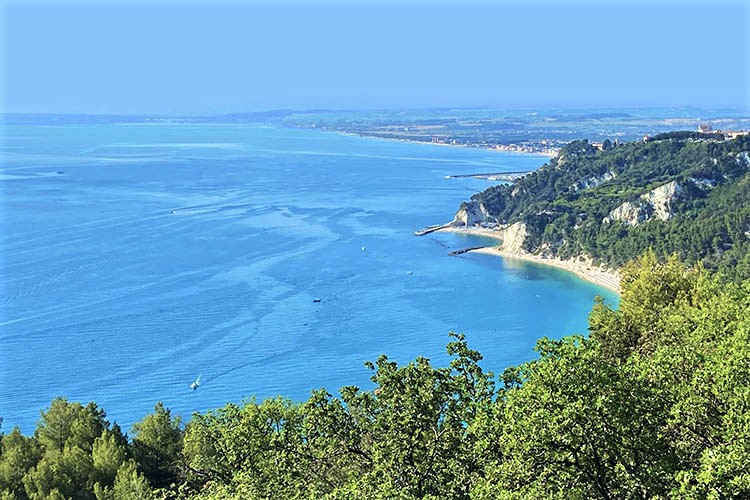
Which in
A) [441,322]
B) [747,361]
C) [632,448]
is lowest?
[441,322]

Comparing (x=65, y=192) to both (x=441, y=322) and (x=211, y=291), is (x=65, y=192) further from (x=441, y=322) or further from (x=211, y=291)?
(x=441, y=322)

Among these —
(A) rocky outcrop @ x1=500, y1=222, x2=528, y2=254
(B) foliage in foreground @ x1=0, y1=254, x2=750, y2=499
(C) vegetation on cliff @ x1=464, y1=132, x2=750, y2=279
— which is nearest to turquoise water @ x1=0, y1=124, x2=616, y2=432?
(A) rocky outcrop @ x1=500, y1=222, x2=528, y2=254

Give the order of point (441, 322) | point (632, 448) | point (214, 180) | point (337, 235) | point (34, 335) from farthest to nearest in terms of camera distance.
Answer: point (214, 180)
point (337, 235)
point (441, 322)
point (34, 335)
point (632, 448)

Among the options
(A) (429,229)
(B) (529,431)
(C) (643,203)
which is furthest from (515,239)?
(B) (529,431)

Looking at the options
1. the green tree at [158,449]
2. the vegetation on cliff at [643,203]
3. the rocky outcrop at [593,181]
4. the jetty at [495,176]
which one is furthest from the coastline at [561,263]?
the green tree at [158,449]

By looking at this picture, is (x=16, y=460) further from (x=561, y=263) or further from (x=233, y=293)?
(x=561, y=263)

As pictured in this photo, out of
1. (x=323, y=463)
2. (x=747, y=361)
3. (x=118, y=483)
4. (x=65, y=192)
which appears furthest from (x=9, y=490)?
(x=65, y=192)

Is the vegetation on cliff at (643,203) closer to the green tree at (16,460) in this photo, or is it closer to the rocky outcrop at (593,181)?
the rocky outcrop at (593,181)

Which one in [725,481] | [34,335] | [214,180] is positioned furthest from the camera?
[214,180]
